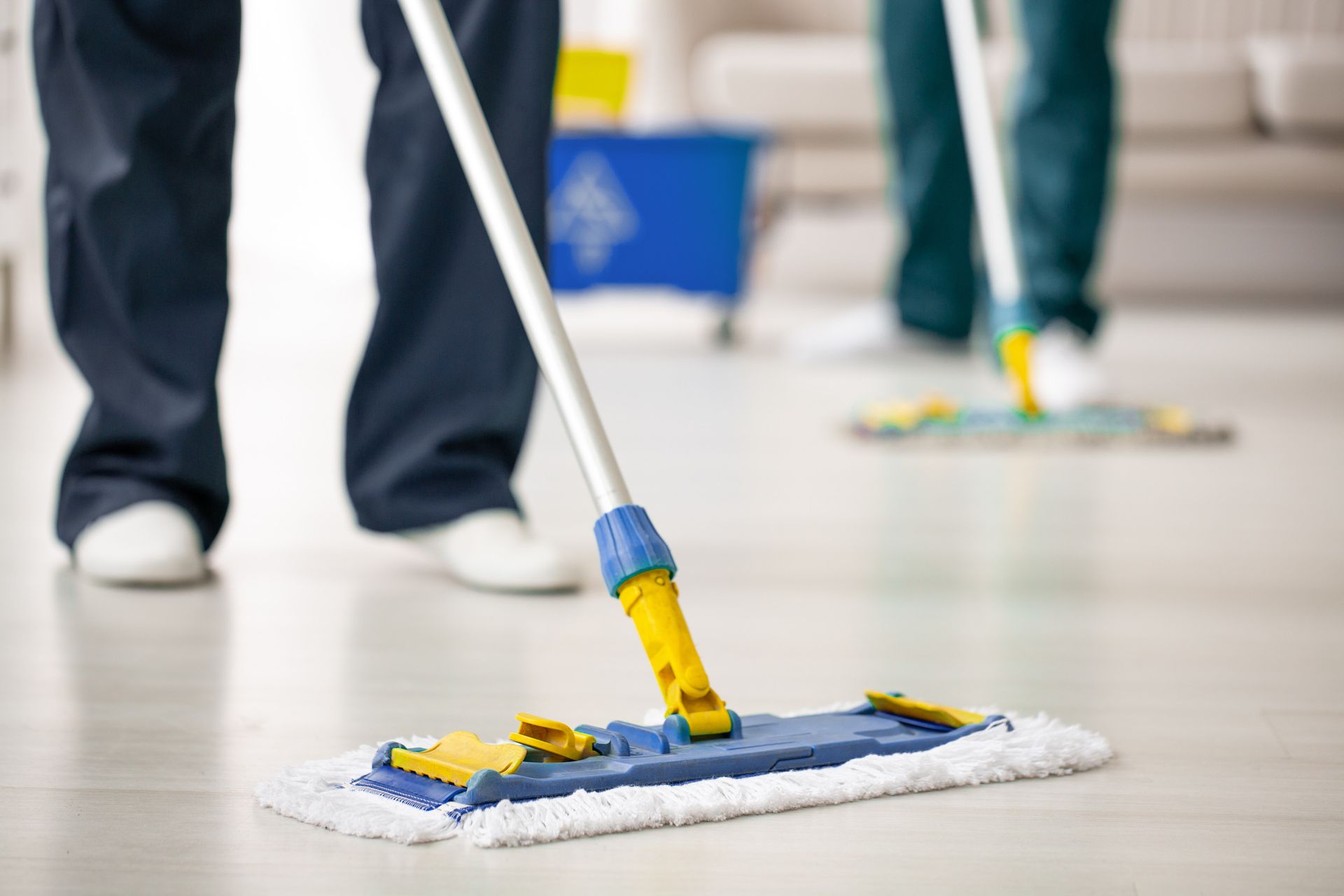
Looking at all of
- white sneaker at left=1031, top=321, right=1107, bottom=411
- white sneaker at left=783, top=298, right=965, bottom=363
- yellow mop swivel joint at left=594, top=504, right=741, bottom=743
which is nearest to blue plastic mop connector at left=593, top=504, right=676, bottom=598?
yellow mop swivel joint at left=594, top=504, right=741, bottom=743

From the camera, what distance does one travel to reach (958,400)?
2.05m

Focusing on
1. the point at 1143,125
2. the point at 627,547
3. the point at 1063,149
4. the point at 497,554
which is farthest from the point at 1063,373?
the point at 1143,125

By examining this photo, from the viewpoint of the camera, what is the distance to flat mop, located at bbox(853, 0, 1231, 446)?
5.58 ft

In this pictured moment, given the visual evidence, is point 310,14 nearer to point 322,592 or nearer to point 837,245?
point 322,592

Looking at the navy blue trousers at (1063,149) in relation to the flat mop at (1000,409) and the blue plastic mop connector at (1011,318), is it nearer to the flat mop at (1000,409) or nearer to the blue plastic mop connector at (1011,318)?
the flat mop at (1000,409)

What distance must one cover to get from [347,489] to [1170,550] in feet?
1.96

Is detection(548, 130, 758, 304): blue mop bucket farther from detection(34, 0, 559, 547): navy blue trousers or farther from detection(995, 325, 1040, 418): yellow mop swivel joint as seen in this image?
detection(34, 0, 559, 547): navy blue trousers

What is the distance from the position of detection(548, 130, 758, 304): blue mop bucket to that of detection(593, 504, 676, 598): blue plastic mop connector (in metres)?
2.05

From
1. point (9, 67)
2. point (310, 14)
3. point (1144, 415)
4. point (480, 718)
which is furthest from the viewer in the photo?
point (9, 67)

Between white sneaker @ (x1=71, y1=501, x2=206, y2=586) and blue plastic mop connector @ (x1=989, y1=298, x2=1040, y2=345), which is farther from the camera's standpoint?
blue plastic mop connector @ (x1=989, y1=298, x2=1040, y2=345)

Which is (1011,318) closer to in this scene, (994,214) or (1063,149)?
(994,214)

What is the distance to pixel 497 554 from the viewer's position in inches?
41.5

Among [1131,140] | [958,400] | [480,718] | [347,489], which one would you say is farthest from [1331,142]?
[480,718]

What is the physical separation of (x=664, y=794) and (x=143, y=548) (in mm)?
528
